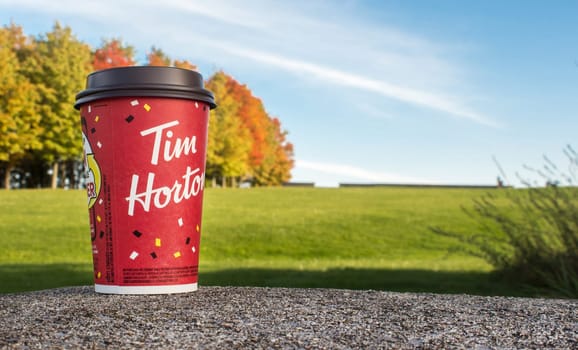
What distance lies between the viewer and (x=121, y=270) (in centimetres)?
393

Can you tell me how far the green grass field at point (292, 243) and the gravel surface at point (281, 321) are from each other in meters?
2.68

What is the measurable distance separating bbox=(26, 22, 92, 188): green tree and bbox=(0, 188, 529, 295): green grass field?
236 centimetres

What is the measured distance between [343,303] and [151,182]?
134 cm

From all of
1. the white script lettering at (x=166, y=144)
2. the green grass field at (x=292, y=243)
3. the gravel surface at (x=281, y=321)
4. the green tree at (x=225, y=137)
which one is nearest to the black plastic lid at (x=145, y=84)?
the white script lettering at (x=166, y=144)

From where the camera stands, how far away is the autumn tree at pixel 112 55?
27.9m

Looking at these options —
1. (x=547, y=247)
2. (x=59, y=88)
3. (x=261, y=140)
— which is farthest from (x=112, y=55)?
(x=547, y=247)

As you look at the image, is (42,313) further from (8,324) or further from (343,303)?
(343,303)

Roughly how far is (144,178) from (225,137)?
2639 cm

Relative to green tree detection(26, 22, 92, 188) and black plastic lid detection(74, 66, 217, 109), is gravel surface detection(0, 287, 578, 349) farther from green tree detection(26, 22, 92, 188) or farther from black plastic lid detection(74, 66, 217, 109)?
green tree detection(26, 22, 92, 188)

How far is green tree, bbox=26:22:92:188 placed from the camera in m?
24.7

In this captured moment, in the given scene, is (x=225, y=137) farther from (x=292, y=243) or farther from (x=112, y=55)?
(x=292, y=243)

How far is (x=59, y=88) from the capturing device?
83.0ft

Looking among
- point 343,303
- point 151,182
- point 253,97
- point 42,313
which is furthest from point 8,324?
point 253,97

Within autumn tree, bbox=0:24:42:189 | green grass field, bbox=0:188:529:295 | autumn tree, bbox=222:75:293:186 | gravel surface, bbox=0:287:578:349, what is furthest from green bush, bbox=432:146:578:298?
autumn tree, bbox=222:75:293:186
